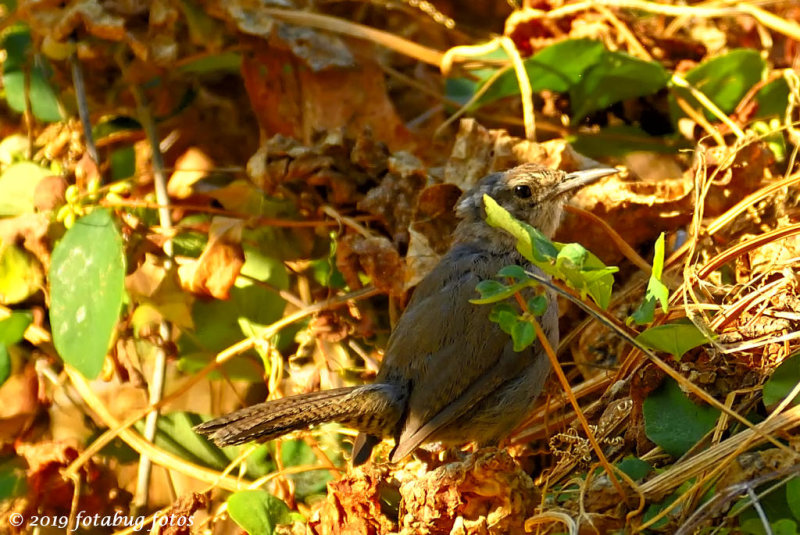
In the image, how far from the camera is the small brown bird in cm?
348

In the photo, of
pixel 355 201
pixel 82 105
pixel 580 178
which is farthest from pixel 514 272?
pixel 82 105

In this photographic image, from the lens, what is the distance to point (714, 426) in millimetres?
2762

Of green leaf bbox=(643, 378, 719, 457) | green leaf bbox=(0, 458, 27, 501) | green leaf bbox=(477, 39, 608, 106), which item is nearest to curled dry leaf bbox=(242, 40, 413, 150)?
green leaf bbox=(477, 39, 608, 106)

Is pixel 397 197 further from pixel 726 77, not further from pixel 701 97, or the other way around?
pixel 726 77

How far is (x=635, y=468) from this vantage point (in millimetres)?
2738

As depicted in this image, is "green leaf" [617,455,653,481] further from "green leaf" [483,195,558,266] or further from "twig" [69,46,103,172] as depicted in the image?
"twig" [69,46,103,172]

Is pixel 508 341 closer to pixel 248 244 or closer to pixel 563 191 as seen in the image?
pixel 563 191

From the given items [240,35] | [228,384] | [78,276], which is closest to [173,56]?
[240,35]

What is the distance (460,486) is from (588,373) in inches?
44.9

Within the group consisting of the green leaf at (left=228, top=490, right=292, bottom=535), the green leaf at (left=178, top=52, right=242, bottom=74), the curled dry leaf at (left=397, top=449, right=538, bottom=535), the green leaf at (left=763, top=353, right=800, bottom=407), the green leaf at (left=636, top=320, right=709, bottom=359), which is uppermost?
the green leaf at (left=178, top=52, right=242, bottom=74)

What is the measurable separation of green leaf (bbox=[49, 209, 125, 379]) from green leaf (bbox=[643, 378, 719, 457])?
2105mm

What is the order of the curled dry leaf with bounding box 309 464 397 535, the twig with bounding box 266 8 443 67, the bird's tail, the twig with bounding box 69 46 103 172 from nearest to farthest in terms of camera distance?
the curled dry leaf with bounding box 309 464 397 535 < the bird's tail < the twig with bounding box 69 46 103 172 < the twig with bounding box 266 8 443 67

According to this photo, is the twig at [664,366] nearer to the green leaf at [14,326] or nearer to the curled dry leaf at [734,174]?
the curled dry leaf at [734,174]

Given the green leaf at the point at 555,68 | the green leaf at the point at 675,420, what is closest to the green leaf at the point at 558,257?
the green leaf at the point at 675,420
